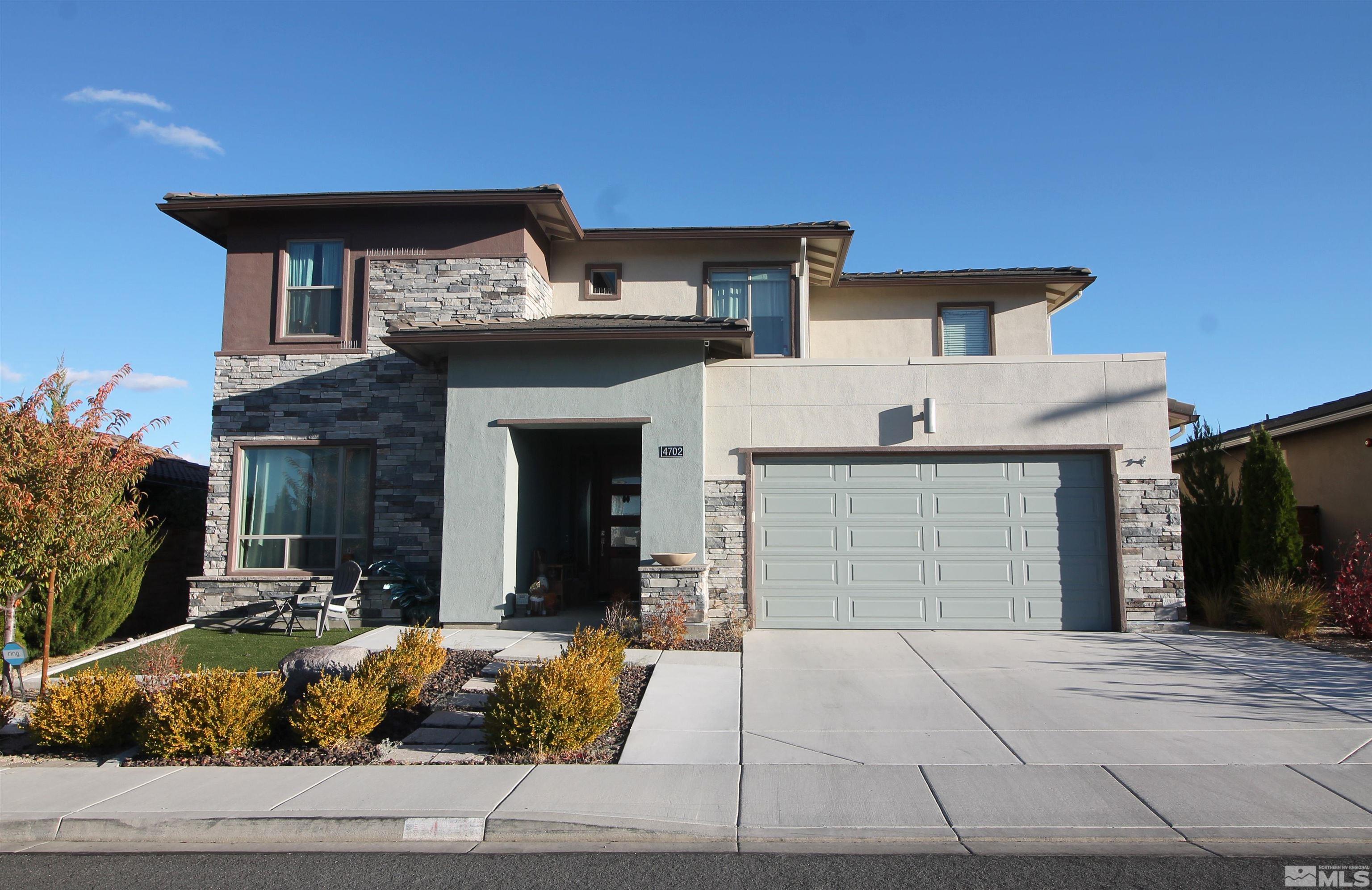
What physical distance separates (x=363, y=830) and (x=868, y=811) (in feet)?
10.8

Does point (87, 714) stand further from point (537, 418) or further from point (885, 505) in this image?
point (885, 505)

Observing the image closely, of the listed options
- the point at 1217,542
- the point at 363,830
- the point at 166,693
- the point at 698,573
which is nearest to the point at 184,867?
the point at 363,830

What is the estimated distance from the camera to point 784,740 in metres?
7.62

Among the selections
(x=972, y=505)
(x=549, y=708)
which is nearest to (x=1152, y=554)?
(x=972, y=505)

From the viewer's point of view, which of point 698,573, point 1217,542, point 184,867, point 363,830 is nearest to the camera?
point 184,867

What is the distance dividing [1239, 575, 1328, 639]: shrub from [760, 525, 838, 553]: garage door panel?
19.1 feet

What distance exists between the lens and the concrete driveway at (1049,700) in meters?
7.27

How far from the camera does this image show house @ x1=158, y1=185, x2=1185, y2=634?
12.7 m

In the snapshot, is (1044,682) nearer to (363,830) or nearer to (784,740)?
(784,740)

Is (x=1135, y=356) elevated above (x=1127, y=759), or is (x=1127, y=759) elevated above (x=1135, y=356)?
(x=1135, y=356)

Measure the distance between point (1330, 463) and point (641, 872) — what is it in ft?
53.8

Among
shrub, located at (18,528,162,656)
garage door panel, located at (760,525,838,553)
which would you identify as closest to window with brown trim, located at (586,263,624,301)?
garage door panel, located at (760,525,838,553)

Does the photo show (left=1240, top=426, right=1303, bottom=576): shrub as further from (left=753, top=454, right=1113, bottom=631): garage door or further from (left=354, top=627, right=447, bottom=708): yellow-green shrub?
(left=354, top=627, right=447, bottom=708): yellow-green shrub

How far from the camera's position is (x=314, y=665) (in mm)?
8547
